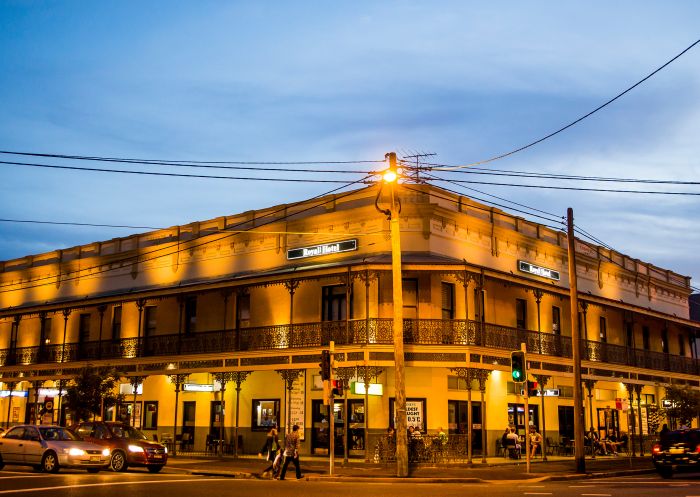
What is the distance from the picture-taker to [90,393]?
3569 cm

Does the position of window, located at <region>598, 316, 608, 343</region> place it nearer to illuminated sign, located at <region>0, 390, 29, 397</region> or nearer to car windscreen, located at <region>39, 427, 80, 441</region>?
car windscreen, located at <region>39, 427, 80, 441</region>

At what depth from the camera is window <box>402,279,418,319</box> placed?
1276 inches

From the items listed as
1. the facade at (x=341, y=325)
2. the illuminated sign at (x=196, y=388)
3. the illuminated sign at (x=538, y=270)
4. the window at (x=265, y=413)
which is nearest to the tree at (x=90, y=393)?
the facade at (x=341, y=325)

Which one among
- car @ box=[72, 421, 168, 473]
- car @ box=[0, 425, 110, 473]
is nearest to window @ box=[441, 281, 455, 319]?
car @ box=[72, 421, 168, 473]

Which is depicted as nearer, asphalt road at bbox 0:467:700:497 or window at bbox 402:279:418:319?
asphalt road at bbox 0:467:700:497

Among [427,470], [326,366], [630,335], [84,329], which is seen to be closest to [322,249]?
[326,366]

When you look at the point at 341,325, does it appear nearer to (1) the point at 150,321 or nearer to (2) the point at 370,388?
(2) the point at 370,388

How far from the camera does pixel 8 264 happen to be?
161ft

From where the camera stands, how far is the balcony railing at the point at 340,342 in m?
30.5

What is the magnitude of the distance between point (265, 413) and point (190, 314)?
6.48 meters

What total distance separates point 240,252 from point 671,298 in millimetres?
27845

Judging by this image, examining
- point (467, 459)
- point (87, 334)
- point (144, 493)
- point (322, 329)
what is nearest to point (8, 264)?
point (87, 334)

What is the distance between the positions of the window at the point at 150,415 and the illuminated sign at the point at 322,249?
10980 millimetres

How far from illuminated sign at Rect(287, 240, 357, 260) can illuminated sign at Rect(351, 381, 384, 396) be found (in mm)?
5641
